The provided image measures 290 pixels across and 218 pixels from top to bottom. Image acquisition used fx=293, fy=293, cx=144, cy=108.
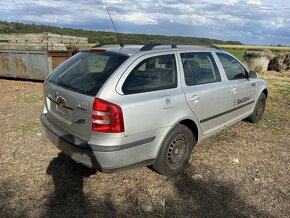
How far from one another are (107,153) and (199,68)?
6.46 ft

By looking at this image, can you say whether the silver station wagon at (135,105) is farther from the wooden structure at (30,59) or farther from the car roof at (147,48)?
the wooden structure at (30,59)

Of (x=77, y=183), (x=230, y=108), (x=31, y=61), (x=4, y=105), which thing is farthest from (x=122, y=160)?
(x=31, y=61)

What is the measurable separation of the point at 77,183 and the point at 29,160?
3.41ft

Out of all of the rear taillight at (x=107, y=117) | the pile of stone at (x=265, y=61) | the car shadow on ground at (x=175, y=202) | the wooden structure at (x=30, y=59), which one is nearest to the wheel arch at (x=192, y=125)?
the car shadow on ground at (x=175, y=202)

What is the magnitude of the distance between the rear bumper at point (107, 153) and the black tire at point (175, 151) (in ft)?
0.74

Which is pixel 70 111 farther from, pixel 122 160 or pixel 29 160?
pixel 29 160

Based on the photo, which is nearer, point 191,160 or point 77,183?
point 77,183

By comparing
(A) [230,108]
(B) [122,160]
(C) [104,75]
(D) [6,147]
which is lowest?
(D) [6,147]

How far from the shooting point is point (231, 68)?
5.05 metres

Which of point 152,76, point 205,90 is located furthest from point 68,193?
point 205,90

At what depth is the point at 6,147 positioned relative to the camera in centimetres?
477

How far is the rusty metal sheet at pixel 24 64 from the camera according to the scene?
9938 millimetres

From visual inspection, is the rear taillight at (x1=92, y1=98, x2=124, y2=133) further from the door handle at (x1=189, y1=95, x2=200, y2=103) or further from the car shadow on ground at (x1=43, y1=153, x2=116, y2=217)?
the door handle at (x1=189, y1=95, x2=200, y2=103)

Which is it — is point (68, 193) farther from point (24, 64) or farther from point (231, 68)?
point (24, 64)
